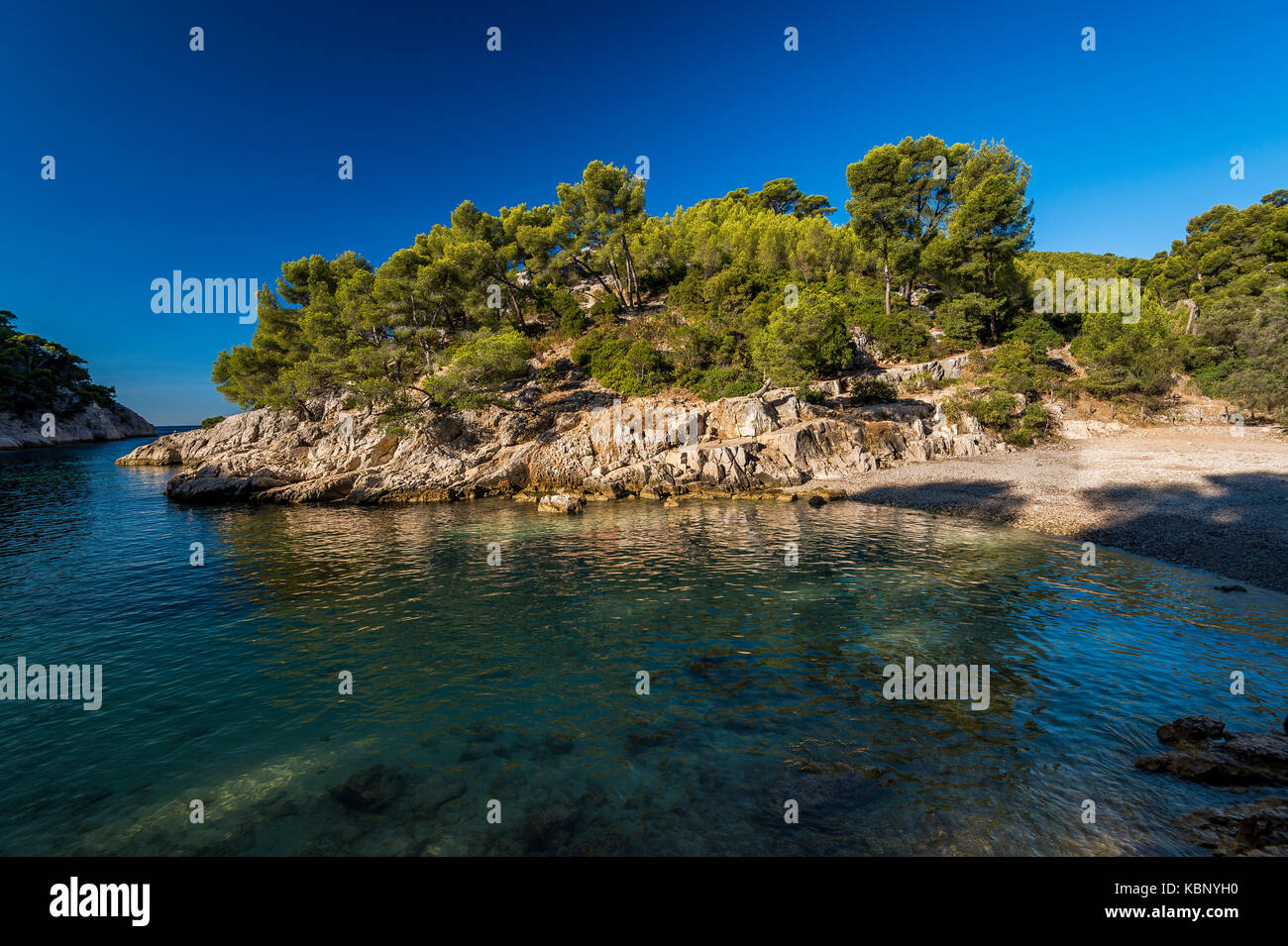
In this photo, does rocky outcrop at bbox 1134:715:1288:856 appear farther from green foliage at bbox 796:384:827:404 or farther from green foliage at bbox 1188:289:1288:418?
green foliage at bbox 1188:289:1288:418

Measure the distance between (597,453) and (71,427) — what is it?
137131 mm

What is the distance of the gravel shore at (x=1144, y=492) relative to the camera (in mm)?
19344

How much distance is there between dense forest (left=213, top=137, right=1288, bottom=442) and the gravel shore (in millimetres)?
6722

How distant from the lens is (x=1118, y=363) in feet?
151

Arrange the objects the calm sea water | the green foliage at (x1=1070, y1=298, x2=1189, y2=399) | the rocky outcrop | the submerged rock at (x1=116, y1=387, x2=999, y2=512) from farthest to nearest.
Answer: the green foliage at (x1=1070, y1=298, x2=1189, y2=399)
the submerged rock at (x1=116, y1=387, x2=999, y2=512)
the calm sea water
the rocky outcrop

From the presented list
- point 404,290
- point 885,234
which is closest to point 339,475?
point 404,290

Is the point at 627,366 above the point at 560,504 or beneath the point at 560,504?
above

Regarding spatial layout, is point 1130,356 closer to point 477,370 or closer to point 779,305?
point 779,305

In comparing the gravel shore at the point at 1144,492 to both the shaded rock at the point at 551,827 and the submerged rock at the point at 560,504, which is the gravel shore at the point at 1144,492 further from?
the shaded rock at the point at 551,827

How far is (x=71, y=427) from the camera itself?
104m

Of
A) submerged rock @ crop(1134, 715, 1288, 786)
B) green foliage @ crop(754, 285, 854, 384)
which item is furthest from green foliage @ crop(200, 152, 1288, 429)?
submerged rock @ crop(1134, 715, 1288, 786)

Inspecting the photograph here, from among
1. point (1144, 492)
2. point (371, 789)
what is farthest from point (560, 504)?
point (1144, 492)

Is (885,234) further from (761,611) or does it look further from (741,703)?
(741,703)

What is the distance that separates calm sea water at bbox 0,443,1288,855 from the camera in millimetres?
7547
